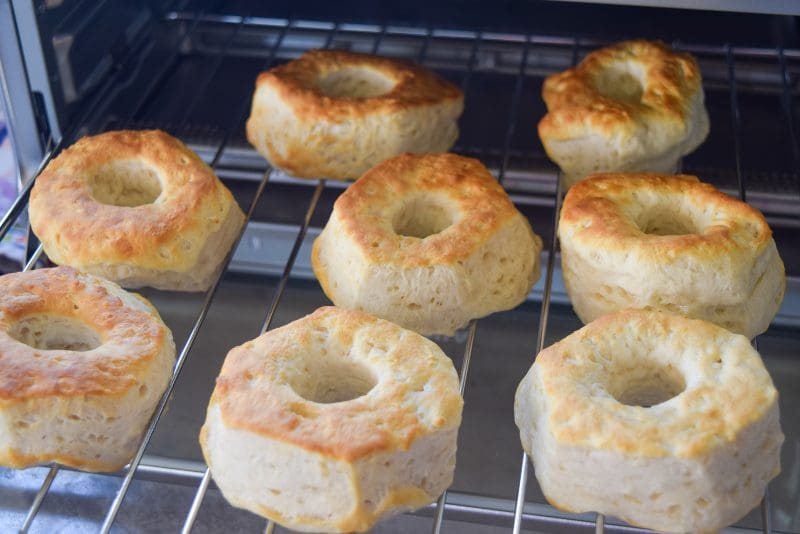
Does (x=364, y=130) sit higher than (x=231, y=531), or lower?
higher

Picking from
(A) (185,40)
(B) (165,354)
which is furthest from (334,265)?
(A) (185,40)

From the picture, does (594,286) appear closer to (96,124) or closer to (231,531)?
(231,531)

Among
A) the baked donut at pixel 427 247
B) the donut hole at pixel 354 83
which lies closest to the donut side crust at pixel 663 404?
the baked donut at pixel 427 247

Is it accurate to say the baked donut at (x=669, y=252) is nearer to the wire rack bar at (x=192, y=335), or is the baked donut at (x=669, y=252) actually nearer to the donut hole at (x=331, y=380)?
the donut hole at (x=331, y=380)

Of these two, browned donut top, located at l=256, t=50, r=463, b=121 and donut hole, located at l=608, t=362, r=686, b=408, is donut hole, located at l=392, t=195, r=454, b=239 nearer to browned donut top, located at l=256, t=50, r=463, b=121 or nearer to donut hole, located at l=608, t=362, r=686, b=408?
browned donut top, located at l=256, t=50, r=463, b=121

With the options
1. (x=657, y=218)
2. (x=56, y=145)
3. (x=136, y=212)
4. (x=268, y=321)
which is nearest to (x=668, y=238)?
(x=657, y=218)
